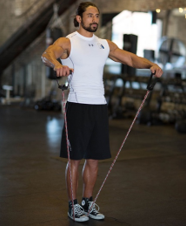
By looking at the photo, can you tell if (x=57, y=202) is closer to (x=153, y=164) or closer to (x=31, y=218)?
(x=31, y=218)

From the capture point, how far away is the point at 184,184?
3.42 m

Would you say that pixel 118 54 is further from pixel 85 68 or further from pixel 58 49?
pixel 58 49

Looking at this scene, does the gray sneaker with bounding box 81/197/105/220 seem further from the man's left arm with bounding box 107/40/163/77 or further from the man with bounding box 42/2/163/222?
the man's left arm with bounding box 107/40/163/77

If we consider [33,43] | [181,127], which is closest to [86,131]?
[181,127]

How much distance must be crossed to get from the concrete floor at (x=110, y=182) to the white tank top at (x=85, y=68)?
0.75 m

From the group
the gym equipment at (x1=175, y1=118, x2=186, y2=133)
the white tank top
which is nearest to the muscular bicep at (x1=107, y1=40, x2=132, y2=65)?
the white tank top

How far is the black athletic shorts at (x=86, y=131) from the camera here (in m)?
2.40

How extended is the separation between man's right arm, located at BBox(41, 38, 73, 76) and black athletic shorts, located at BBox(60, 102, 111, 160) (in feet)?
0.98

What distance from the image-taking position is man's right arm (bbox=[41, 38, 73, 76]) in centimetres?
212

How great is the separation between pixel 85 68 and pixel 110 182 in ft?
4.43

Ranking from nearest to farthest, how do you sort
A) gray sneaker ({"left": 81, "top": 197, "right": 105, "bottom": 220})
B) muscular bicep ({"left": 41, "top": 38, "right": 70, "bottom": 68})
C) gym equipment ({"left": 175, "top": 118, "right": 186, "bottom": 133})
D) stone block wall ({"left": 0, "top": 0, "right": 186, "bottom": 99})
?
1. muscular bicep ({"left": 41, "top": 38, "right": 70, "bottom": 68})
2. gray sneaker ({"left": 81, "top": 197, "right": 105, "bottom": 220})
3. gym equipment ({"left": 175, "top": 118, "right": 186, "bottom": 133})
4. stone block wall ({"left": 0, "top": 0, "right": 186, "bottom": 99})

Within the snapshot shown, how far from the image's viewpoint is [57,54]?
7.51 feet

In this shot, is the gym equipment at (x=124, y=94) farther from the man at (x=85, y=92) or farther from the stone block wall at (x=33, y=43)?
the man at (x=85, y=92)

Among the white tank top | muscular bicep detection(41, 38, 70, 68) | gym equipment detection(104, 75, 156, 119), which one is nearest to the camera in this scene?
muscular bicep detection(41, 38, 70, 68)
